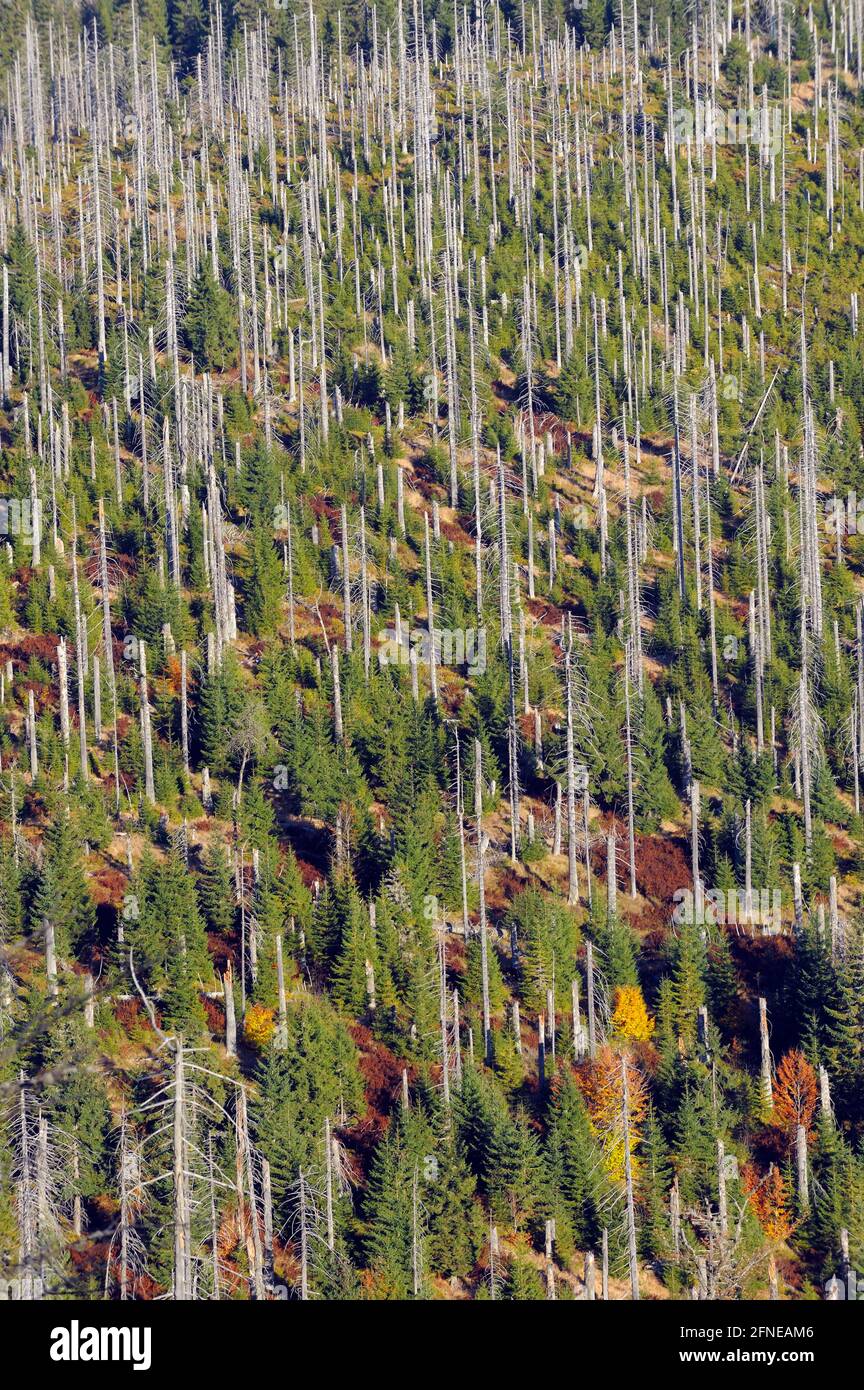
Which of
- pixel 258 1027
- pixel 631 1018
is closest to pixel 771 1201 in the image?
pixel 631 1018

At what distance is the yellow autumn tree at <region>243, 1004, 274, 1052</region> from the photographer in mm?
52469

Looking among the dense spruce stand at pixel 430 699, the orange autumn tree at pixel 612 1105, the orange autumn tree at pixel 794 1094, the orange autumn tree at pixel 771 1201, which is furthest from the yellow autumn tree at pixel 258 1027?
the orange autumn tree at pixel 794 1094

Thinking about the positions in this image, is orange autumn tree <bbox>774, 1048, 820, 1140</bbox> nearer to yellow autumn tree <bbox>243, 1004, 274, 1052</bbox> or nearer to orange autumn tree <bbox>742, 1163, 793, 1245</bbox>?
orange autumn tree <bbox>742, 1163, 793, 1245</bbox>

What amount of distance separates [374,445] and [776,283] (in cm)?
3377

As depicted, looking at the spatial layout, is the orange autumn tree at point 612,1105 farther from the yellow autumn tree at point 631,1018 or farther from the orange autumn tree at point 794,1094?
the orange autumn tree at point 794,1094

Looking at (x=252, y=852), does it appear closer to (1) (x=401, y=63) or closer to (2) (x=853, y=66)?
(1) (x=401, y=63)

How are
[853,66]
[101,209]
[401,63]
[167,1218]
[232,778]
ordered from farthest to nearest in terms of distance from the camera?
[853,66], [401,63], [101,209], [232,778], [167,1218]

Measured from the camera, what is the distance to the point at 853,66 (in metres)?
136

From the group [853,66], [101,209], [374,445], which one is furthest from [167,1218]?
[853,66]

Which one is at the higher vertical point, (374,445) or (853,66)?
(853,66)

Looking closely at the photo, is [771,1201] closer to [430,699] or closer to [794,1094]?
[794,1094]

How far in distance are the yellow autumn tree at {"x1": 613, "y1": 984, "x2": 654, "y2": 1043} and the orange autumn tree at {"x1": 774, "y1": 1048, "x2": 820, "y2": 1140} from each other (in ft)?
13.4

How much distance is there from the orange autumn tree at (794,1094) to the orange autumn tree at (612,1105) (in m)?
4.06

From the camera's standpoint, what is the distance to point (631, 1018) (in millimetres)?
55469
